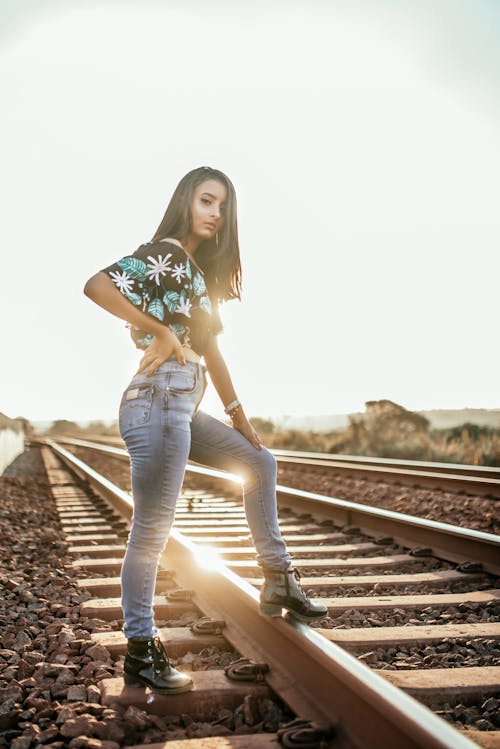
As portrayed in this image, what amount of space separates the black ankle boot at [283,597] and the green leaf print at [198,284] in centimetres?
116

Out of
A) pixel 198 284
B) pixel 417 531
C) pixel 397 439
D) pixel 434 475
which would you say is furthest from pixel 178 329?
pixel 397 439

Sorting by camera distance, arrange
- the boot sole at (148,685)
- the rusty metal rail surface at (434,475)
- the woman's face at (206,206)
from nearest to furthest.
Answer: the boot sole at (148,685)
the woman's face at (206,206)
the rusty metal rail surface at (434,475)

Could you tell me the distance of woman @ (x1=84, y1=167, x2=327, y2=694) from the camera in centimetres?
254

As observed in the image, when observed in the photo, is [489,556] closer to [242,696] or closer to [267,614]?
[267,614]

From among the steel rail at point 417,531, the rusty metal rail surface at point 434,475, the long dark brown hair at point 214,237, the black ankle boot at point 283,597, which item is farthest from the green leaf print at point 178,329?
the rusty metal rail surface at point 434,475

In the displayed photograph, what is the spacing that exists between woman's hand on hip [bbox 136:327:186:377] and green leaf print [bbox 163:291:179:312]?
0.10 meters

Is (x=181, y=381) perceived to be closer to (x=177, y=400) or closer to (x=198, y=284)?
(x=177, y=400)

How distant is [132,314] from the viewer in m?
2.53

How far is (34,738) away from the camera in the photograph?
223cm

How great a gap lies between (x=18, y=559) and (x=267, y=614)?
A: 307 centimetres

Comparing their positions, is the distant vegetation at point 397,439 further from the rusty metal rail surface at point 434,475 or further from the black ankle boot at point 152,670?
the black ankle boot at point 152,670

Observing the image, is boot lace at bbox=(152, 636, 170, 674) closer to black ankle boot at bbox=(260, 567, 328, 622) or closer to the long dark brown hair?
black ankle boot at bbox=(260, 567, 328, 622)

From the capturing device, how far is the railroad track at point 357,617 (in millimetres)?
Result: 2176

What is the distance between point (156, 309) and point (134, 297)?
0.09m
